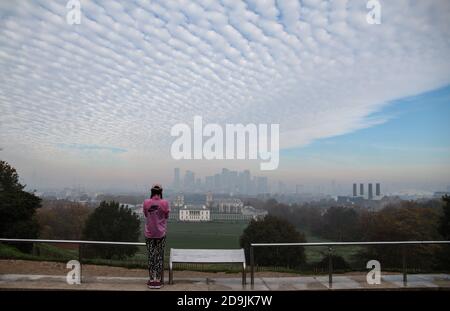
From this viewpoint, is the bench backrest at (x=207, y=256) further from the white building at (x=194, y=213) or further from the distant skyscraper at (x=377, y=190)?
the distant skyscraper at (x=377, y=190)

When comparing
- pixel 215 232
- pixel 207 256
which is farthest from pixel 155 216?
pixel 215 232

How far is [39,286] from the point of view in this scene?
590 cm

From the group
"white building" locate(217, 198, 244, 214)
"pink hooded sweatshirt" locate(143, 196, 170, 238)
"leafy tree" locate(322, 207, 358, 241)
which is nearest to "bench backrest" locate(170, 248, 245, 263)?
"pink hooded sweatshirt" locate(143, 196, 170, 238)

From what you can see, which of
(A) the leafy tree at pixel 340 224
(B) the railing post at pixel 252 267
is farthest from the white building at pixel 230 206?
(B) the railing post at pixel 252 267

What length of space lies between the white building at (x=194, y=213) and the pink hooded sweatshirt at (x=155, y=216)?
2815 centimetres

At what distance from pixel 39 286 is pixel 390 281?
6.02 metres

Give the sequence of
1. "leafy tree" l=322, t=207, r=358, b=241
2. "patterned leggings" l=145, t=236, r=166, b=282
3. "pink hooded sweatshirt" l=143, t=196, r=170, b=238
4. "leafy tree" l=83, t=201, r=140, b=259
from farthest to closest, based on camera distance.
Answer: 1. "leafy tree" l=322, t=207, r=358, b=241
2. "leafy tree" l=83, t=201, r=140, b=259
3. "patterned leggings" l=145, t=236, r=166, b=282
4. "pink hooded sweatshirt" l=143, t=196, r=170, b=238

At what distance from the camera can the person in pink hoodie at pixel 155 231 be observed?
19.7 feet

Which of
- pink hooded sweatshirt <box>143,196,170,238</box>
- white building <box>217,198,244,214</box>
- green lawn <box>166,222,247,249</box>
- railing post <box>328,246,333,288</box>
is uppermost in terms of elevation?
pink hooded sweatshirt <box>143,196,170,238</box>

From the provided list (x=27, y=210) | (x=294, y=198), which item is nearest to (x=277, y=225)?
(x=294, y=198)

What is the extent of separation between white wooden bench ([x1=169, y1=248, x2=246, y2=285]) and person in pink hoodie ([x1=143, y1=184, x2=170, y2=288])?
0.81ft

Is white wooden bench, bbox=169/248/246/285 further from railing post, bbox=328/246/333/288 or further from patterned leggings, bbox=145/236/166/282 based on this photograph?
railing post, bbox=328/246/333/288

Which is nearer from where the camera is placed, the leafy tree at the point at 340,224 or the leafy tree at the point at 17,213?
the leafy tree at the point at 17,213

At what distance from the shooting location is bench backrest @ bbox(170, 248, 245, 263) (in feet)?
21.1
